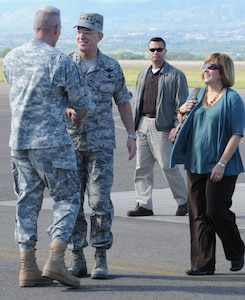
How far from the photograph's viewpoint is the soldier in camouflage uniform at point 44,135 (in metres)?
7.64

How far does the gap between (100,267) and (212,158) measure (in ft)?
3.89

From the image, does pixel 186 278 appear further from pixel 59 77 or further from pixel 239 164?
pixel 59 77

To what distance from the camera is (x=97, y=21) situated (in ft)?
27.6

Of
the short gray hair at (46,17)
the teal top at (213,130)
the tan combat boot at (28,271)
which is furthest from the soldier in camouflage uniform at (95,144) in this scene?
the short gray hair at (46,17)

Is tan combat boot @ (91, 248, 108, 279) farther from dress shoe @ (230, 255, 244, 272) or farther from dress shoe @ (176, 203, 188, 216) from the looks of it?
dress shoe @ (176, 203, 188, 216)

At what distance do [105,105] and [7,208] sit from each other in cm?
400

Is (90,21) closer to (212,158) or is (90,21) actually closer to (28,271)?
(212,158)

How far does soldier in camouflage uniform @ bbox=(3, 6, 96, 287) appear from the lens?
7645 mm

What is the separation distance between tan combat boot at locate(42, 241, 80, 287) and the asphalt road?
0.08 meters

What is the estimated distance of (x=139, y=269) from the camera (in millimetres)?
8562

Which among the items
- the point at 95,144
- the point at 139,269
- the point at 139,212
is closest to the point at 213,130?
the point at 95,144

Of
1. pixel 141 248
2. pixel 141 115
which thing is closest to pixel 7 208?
pixel 141 115

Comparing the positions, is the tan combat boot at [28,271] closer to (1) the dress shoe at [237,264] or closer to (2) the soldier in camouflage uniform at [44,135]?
(2) the soldier in camouflage uniform at [44,135]

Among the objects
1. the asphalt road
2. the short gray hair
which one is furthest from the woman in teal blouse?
the short gray hair
